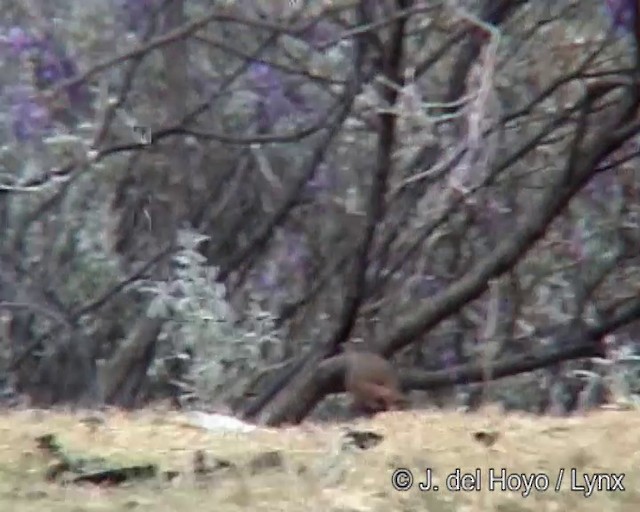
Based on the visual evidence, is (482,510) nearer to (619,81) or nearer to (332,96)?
(619,81)

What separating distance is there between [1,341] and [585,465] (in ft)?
9.66

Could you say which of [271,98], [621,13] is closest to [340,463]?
[621,13]

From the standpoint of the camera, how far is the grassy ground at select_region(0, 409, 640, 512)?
0.71m

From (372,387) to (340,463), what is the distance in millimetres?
888

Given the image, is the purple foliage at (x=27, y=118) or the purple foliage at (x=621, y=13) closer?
the purple foliage at (x=621, y=13)

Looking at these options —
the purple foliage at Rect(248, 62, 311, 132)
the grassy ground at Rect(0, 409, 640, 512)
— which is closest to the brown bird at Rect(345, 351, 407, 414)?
the grassy ground at Rect(0, 409, 640, 512)

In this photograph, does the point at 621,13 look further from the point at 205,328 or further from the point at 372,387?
the point at 372,387

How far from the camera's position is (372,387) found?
5.47 feet

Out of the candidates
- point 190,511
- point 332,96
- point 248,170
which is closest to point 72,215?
point 248,170

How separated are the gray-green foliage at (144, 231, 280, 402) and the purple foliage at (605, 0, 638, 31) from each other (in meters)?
1.14

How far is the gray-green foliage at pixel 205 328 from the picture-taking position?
2889 mm

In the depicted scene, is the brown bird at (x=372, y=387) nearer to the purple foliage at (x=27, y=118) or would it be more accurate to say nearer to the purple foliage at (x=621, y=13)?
the purple foliage at (x=621, y=13)

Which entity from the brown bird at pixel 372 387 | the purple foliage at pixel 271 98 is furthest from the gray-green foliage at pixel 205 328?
the brown bird at pixel 372 387

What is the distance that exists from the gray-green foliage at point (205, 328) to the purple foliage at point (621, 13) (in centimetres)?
114
